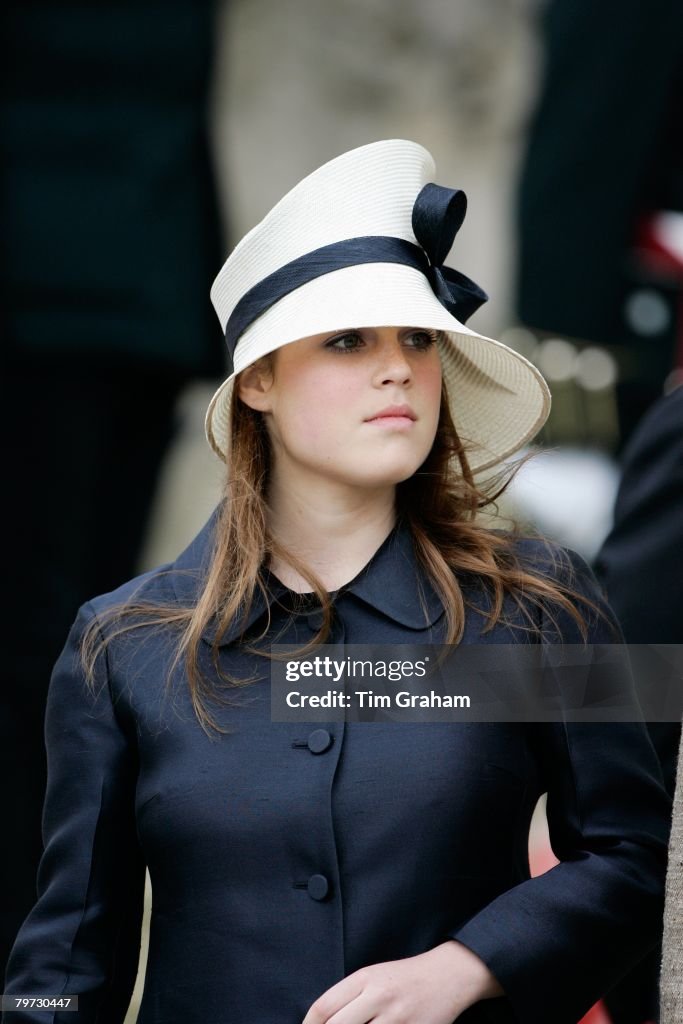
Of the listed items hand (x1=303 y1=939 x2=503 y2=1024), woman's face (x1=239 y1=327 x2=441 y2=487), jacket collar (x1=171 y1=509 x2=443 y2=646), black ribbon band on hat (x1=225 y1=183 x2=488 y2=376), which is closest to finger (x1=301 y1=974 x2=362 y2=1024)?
hand (x1=303 y1=939 x2=503 y2=1024)

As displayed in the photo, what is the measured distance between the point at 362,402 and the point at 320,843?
568 mm

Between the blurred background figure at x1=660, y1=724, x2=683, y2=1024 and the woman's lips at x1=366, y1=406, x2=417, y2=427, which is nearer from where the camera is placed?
the blurred background figure at x1=660, y1=724, x2=683, y2=1024

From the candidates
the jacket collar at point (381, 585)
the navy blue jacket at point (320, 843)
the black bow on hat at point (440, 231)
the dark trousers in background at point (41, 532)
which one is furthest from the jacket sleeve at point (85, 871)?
the dark trousers in background at point (41, 532)

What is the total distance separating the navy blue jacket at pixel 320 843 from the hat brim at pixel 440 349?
11.3 inches

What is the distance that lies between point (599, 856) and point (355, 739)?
0.34m

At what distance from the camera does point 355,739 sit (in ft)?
7.43

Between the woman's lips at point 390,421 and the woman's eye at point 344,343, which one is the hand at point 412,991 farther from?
the woman's eye at point 344,343

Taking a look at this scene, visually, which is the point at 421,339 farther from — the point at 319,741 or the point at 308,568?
the point at 319,741

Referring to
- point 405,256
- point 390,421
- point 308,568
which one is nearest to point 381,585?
point 308,568

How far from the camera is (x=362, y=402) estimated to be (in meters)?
2.29

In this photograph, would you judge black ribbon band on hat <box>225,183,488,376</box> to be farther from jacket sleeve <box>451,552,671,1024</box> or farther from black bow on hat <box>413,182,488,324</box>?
jacket sleeve <box>451,552,671,1024</box>
